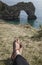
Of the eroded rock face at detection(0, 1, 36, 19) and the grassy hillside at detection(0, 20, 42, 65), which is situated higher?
the grassy hillside at detection(0, 20, 42, 65)

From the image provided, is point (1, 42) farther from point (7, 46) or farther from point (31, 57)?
point (31, 57)

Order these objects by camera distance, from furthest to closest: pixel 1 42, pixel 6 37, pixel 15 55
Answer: pixel 6 37, pixel 1 42, pixel 15 55

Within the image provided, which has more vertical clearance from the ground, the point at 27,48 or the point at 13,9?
the point at 27,48

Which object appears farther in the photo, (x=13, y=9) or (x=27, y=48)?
(x=13, y=9)

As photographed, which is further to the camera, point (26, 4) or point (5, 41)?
point (26, 4)

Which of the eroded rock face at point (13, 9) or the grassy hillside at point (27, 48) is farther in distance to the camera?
the eroded rock face at point (13, 9)

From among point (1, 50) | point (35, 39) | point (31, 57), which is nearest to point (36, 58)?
point (31, 57)

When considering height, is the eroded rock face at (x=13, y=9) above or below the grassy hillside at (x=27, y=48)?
below

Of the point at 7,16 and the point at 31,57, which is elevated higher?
the point at 31,57

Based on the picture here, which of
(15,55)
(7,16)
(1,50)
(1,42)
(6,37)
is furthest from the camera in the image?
(7,16)

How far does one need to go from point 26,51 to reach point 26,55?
0.89 ft

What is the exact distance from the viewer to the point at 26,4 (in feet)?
223

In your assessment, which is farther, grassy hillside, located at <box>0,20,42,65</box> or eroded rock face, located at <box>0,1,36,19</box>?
eroded rock face, located at <box>0,1,36,19</box>

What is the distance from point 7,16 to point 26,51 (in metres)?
60.4
